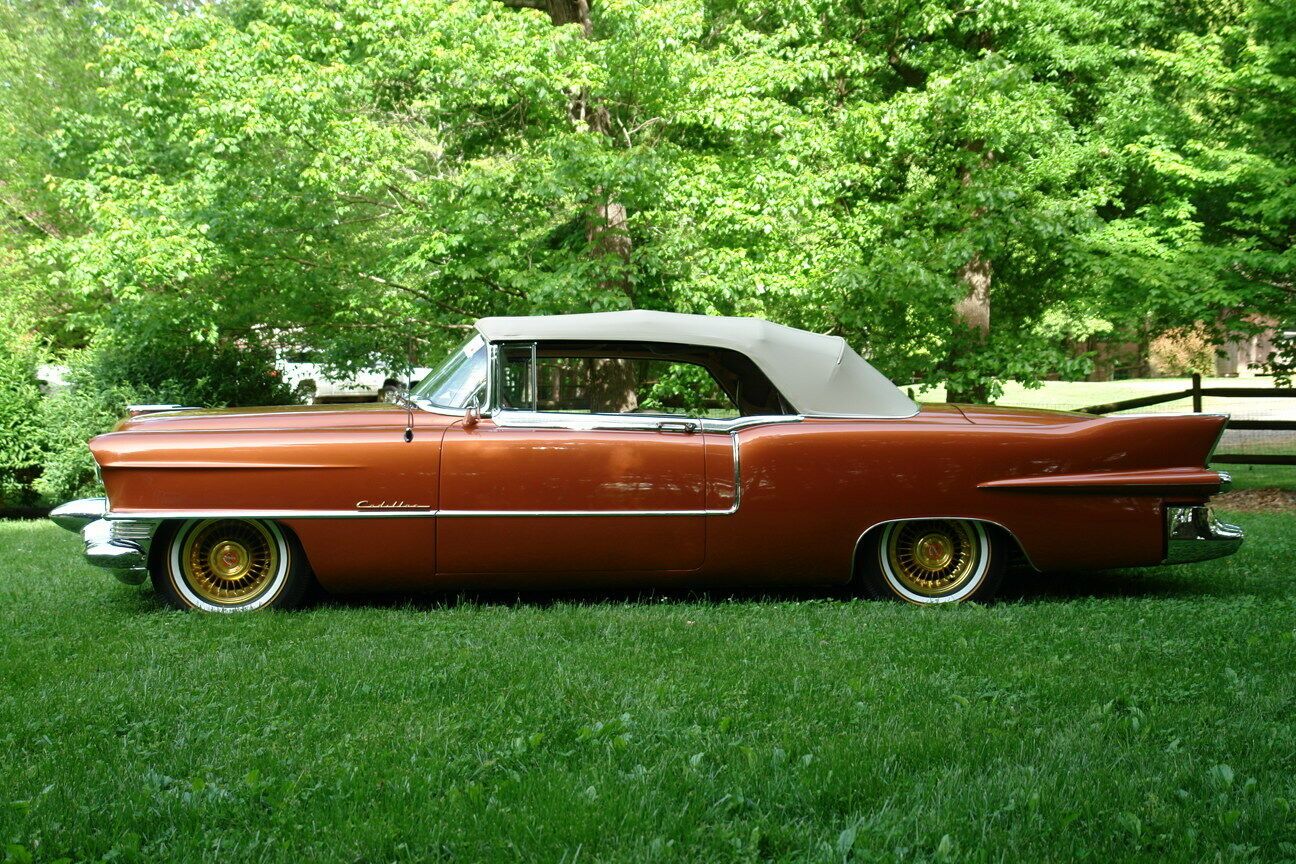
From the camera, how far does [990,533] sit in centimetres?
621

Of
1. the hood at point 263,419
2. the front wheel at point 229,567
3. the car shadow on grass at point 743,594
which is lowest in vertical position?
the car shadow on grass at point 743,594

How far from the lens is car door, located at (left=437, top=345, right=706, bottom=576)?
5.96 meters

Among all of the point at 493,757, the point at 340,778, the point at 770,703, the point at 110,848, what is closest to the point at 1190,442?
the point at 770,703

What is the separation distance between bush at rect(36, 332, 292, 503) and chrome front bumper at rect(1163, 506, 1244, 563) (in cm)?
1049

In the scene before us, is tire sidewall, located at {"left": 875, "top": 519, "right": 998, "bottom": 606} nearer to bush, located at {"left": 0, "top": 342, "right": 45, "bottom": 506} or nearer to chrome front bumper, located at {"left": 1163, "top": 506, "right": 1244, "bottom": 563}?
chrome front bumper, located at {"left": 1163, "top": 506, "right": 1244, "bottom": 563}

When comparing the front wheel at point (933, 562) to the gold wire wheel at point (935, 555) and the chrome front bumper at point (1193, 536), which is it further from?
the chrome front bumper at point (1193, 536)

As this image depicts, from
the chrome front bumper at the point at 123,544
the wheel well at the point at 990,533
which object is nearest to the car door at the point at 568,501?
the wheel well at the point at 990,533

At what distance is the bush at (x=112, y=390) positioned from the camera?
43.7 ft

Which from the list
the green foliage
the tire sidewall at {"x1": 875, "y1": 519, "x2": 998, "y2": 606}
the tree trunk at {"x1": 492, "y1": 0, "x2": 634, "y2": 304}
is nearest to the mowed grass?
the tire sidewall at {"x1": 875, "y1": 519, "x2": 998, "y2": 606}

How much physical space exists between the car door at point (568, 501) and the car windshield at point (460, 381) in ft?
0.81

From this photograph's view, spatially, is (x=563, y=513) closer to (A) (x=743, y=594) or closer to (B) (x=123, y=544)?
(A) (x=743, y=594)

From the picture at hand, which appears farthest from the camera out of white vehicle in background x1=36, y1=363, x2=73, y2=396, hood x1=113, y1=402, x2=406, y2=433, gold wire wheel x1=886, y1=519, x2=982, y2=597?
white vehicle in background x1=36, y1=363, x2=73, y2=396

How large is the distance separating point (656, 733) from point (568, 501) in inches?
89.3

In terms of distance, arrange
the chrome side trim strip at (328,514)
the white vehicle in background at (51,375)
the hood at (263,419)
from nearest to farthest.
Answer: the chrome side trim strip at (328,514) < the hood at (263,419) < the white vehicle in background at (51,375)
